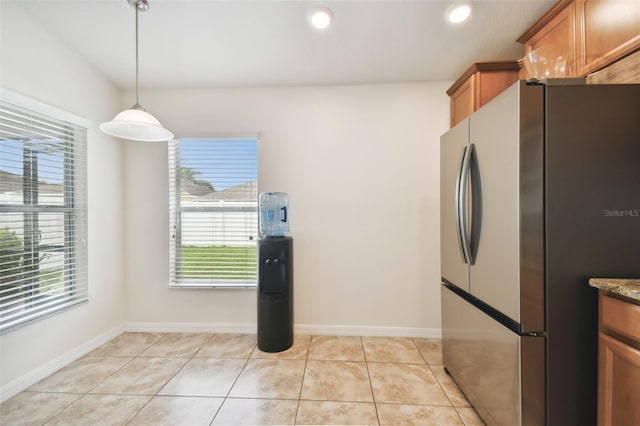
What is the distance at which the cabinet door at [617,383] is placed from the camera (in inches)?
38.4

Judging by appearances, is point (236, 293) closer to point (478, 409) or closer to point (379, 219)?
point (379, 219)

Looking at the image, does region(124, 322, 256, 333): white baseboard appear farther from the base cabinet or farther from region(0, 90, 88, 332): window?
the base cabinet

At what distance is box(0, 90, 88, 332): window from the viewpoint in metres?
1.72

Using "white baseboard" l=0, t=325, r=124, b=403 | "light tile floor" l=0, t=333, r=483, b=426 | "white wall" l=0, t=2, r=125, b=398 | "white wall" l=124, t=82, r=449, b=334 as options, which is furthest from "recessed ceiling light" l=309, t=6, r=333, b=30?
"white baseboard" l=0, t=325, r=124, b=403

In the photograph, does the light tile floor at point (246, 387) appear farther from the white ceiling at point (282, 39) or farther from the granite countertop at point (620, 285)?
the white ceiling at point (282, 39)

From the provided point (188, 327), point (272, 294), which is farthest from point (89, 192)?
point (272, 294)

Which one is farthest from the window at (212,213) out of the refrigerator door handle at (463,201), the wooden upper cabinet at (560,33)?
the wooden upper cabinet at (560,33)

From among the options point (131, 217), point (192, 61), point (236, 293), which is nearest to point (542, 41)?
point (192, 61)

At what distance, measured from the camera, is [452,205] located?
5.67 ft

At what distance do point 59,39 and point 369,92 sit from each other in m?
2.64

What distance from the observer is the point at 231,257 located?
2.65m

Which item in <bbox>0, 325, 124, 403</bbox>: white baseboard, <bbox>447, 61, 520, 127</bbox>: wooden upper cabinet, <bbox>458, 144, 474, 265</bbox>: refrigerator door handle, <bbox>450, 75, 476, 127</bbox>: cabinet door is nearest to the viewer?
<bbox>458, 144, 474, 265</bbox>: refrigerator door handle

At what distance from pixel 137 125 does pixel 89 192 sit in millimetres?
1165

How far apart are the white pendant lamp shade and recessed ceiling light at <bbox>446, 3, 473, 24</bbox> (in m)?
2.10
